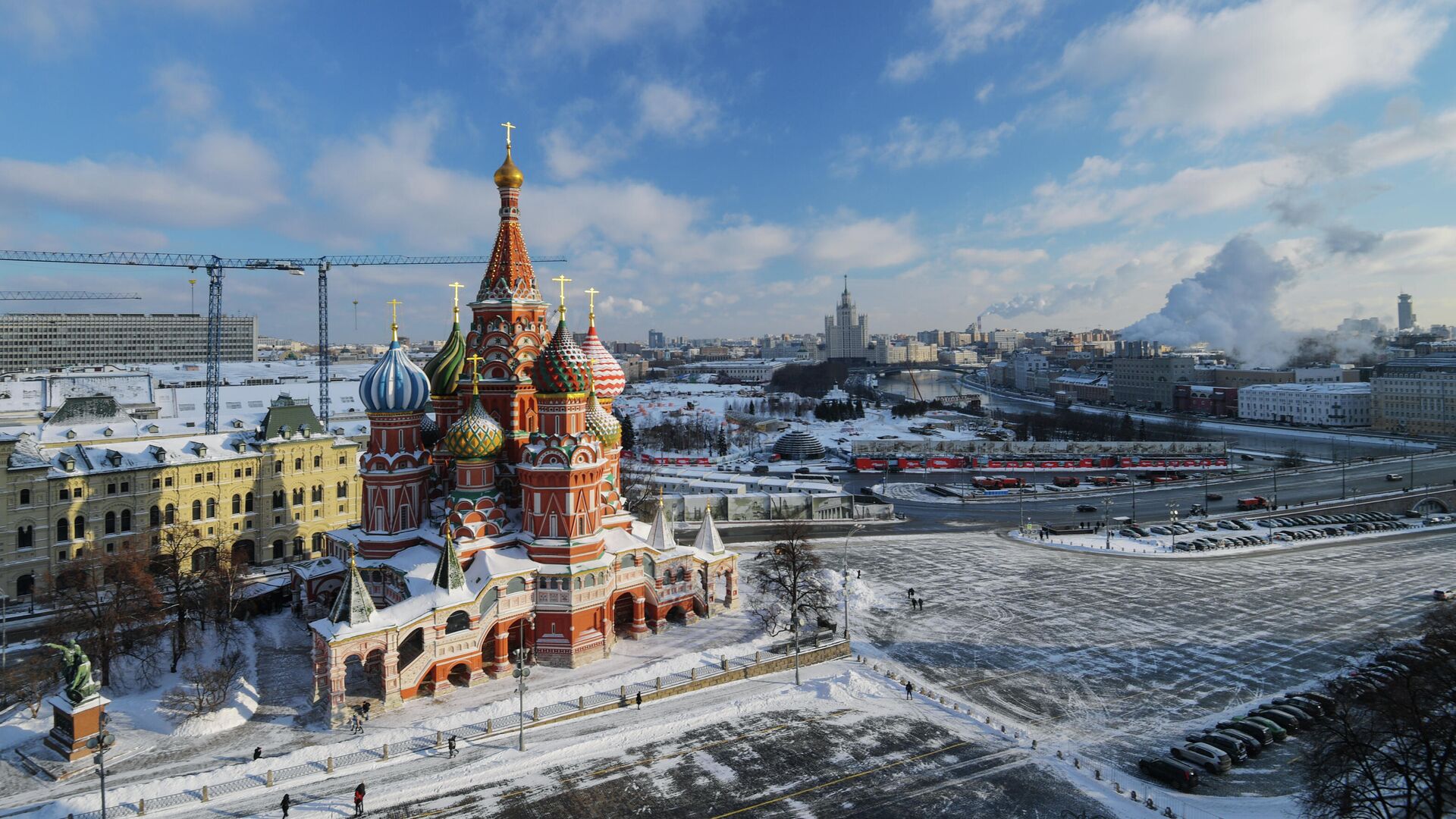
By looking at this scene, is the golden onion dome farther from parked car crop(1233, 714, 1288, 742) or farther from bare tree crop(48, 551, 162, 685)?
parked car crop(1233, 714, 1288, 742)

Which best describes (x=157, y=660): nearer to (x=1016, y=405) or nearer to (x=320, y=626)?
(x=320, y=626)

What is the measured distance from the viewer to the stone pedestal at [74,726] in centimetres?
2461

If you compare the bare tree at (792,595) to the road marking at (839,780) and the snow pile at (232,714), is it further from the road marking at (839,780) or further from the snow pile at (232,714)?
the snow pile at (232,714)

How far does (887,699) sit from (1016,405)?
496 feet

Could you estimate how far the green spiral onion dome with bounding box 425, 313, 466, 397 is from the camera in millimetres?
37062

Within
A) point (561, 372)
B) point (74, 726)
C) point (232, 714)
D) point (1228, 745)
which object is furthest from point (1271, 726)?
point (74, 726)

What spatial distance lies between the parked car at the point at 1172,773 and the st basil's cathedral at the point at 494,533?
19760mm

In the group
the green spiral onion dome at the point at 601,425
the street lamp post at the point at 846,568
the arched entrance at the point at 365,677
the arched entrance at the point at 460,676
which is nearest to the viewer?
the arched entrance at the point at 365,677

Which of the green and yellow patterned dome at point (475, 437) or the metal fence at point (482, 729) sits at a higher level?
the green and yellow patterned dome at point (475, 437)

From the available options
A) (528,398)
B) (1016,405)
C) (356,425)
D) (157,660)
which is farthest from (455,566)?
(1016,405)

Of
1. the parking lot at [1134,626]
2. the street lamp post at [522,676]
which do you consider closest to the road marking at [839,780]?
the parking lot at [1134,626]

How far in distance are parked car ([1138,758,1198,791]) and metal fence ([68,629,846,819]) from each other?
12710mm

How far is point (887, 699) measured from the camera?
29.4 meters

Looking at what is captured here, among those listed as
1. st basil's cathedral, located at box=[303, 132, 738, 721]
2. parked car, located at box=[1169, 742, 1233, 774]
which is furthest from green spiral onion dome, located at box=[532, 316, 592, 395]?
parked car, located at box=[1169, 742, 1233, 774]
